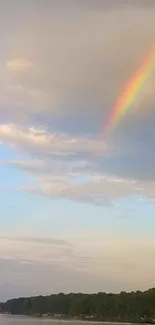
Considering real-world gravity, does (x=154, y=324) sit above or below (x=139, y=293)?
below

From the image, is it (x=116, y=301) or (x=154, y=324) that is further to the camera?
(x=116, y=301)

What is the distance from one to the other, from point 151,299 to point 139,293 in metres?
13.3

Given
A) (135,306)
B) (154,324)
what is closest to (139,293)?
(135,306)

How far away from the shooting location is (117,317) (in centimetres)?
19825

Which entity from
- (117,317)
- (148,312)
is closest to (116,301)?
(117,317)

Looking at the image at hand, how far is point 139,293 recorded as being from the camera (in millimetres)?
195125

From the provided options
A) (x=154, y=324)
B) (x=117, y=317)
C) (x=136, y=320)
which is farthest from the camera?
(x=117, y=317)

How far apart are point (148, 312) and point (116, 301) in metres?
18.1

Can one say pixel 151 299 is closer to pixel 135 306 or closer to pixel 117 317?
pixel 135 306

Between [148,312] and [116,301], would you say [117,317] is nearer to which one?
[116,301]

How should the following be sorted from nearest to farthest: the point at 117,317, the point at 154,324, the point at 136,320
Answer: the point at 154,324 < the point at 136,320 < the point at 117,317

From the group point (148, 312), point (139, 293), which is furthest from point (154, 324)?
point (139, 293)

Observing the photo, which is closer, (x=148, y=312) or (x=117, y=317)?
(x=148, y=312)

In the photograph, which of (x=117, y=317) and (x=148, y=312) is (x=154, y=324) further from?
(x=117, y=317)
